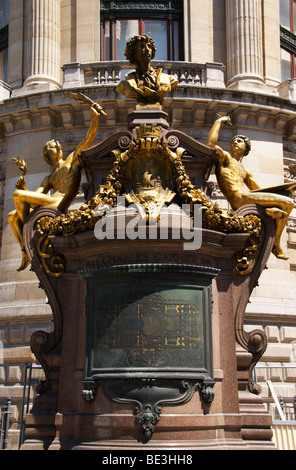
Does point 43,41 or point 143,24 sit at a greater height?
point 143,24

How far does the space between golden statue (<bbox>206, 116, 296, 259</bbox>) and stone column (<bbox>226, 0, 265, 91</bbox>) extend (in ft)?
48.2

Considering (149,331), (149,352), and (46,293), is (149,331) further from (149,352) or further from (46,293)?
(46,293)

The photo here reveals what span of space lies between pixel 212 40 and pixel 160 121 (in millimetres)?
17453

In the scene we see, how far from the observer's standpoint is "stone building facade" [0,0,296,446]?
21609 mm

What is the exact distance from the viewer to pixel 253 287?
1048cm

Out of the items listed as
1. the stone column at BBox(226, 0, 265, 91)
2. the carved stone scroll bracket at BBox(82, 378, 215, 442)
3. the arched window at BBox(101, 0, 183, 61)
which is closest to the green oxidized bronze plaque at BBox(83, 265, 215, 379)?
the carved stone scroll bracket at BBox(82, 378, 215, 442)

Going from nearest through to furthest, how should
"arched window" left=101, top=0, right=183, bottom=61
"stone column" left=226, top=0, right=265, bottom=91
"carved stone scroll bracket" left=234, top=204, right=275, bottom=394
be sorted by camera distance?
1. "carved stone scroll bracket" left=234, top=204, right=275, bottom=394
2. "stone column" left=226, top=0, right=265, bottom=91
3. "arched window" left=101, top=0, right=183, bottom=61

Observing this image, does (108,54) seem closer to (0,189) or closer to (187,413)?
(0,189)

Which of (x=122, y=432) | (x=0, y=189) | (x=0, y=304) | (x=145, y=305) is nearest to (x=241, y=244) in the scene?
(x=145, y=305)

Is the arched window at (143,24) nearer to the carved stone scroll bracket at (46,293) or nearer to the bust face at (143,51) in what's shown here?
the bust face at (143,51)

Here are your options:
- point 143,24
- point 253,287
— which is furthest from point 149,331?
point 143,24

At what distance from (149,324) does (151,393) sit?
960 mm

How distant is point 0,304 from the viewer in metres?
22.5

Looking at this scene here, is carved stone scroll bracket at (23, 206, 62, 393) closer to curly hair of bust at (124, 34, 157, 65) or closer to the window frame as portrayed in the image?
curly hair of bust at (124, 34, 157, 65)
